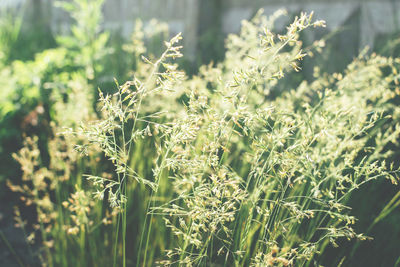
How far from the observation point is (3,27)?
17.3 feet

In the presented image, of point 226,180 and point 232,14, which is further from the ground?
point 232,14

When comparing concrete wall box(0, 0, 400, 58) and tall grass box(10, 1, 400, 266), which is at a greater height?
concrete wall box(0, 0, 400, 58)

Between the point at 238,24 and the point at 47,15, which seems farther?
the point at 47,15

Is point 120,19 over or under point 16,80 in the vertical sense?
over

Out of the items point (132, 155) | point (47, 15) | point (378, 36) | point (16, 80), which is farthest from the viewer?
point (47, 15)

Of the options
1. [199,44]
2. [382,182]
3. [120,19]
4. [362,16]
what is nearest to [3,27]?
[120,19]

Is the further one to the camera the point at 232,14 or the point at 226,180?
the point at 232,14

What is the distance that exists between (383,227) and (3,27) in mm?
5520

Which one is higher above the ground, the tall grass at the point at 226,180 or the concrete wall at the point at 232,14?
the concrete wall at the point at 232,14

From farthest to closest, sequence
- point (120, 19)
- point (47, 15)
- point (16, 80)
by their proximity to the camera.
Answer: point (47, 15) < point (120, 19) < point (16, 80)

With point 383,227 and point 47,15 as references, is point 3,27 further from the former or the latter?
point 383,227

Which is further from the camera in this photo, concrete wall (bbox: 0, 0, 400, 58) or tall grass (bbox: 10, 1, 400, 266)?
concrete wall (bbox: 0, 0, 400, 58)

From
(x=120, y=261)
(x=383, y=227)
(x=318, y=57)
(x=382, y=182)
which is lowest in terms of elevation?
(x=120, y=261)

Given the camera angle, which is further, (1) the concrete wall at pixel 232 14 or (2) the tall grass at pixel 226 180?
(1) the concrete wall at pixel 232 14
